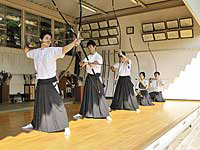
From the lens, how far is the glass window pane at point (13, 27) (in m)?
6.43

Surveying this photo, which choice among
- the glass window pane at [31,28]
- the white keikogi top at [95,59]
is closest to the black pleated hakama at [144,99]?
the white keikogi top at [95,59]

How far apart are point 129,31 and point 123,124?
5.33m

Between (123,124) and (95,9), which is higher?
(95,9)

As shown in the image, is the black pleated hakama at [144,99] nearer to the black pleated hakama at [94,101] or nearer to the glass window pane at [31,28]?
the black pleated hakama at [94,101]

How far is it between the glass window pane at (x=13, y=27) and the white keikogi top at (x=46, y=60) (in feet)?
13.9

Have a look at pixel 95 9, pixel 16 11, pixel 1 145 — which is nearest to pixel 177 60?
pixel 95 9

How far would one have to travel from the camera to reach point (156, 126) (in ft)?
9.90

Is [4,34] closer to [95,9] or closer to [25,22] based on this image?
[25,22]

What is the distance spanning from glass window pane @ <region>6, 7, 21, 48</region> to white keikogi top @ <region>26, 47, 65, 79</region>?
4.25 metres

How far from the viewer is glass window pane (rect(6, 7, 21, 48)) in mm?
6430

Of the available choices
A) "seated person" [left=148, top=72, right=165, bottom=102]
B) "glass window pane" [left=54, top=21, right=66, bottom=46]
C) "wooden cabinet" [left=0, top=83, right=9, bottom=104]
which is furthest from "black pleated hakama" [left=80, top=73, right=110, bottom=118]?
"glass window pane" [left=54, top=21, right=66, bottom=46]

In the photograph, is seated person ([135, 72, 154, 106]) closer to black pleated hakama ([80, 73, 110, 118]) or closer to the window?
black pleated hakama ([80, 73, 110, 118])

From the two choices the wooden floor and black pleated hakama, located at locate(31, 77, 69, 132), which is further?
black pleated hakama, located at locate(31, 77, 69, 132)

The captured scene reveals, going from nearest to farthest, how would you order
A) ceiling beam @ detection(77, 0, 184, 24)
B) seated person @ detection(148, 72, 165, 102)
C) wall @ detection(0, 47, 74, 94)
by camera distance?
wall @ detection(0, 47, 74, 94) → seated person @ detection(148, 72, 165, 102) → ceiling beam @ detection(77, 0, 184, 24)
